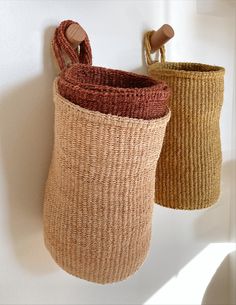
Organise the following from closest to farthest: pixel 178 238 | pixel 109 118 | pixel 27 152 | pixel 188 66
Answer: pixel 109 118 < pixel 27 152 < pixel 188 66 < pixel 178 238

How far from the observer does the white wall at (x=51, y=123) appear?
574 millimetres

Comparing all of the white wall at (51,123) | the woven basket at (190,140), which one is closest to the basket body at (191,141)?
the woven basket at (190,140)

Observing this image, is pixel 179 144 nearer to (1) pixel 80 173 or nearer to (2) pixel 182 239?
(1) pixel 80 173

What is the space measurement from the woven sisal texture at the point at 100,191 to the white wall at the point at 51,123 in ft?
0.25

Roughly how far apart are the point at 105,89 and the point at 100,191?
136 millimetres

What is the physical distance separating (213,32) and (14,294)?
0.68 m

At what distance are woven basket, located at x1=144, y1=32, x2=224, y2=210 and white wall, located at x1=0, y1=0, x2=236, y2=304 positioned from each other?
0.09 metres

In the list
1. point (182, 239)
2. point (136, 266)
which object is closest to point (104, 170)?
point (136, 266)

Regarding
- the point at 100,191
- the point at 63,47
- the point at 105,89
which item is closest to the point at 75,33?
the point at 63,47

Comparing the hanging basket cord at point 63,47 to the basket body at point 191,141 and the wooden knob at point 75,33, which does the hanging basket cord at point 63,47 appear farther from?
the basket body at point 191,141

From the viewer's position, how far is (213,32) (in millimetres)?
861

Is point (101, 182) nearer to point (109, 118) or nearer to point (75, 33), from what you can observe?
point (109, 118)

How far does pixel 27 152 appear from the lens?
23.9 inches

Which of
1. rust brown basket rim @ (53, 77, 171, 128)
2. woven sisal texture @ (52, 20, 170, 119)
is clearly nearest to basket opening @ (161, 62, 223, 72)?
woven sisal texture @ (52, 20, 170, 119)
